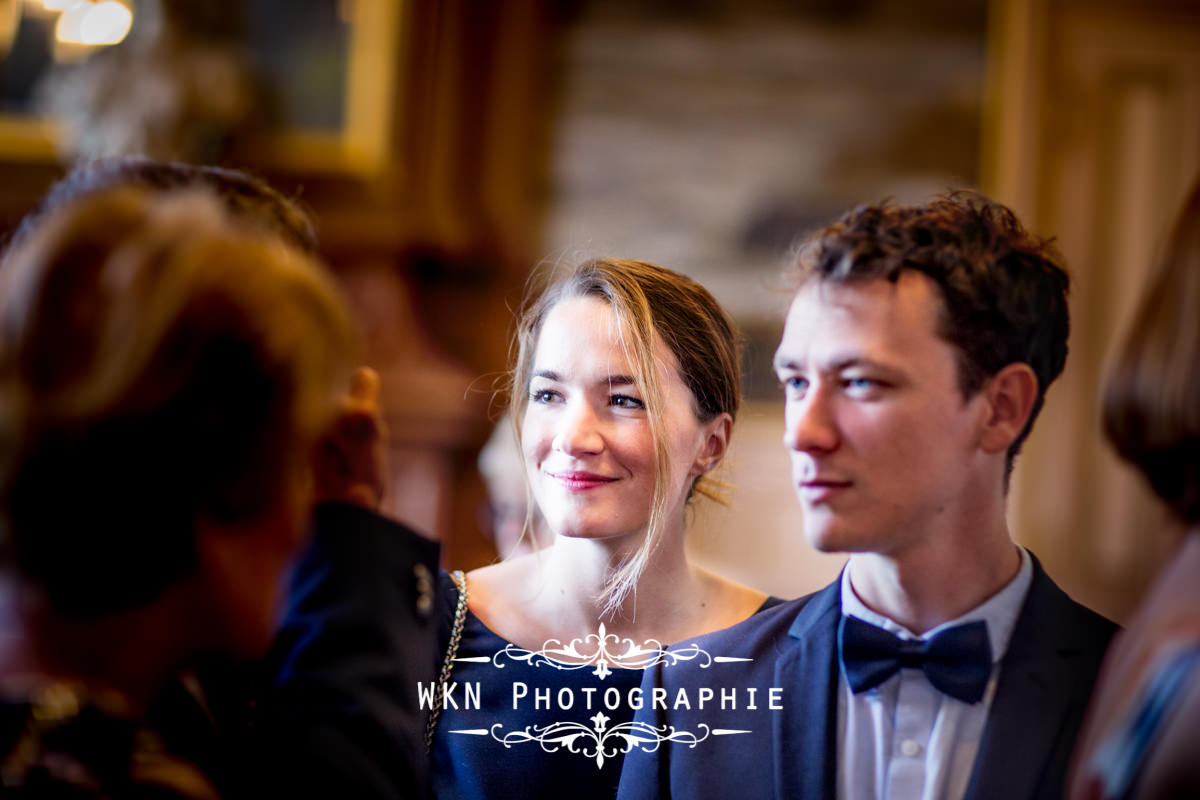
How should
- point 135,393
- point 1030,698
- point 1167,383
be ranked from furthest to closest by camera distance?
point 1030,698 < point 1167,383 < point 135,393

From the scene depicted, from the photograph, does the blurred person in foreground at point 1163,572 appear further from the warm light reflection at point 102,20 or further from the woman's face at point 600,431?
the warm light reflection at point 102,20

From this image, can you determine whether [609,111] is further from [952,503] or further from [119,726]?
[119,726]

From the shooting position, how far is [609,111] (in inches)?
144

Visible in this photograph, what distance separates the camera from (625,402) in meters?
1.24

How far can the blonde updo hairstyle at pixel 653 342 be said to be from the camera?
1.24m

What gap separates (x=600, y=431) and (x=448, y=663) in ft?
1.07

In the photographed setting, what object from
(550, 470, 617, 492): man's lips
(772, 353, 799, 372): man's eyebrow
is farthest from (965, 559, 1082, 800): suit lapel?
(550, 470, 617, 492): man's lips

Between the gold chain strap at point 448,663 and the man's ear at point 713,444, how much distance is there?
1.04ft

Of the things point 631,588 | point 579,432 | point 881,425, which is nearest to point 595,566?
point 631,588

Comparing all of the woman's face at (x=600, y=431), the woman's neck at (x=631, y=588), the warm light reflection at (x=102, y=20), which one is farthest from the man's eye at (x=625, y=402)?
the warm light reflection at (x=102, y=20)

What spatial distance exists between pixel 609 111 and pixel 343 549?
112 inches

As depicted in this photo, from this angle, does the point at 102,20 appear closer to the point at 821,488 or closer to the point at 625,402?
the point at 625,402

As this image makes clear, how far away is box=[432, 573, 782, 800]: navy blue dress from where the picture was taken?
47.8 inches

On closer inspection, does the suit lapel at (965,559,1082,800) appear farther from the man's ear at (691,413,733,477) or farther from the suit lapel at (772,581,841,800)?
the man's ear at (691,413,733,477)
